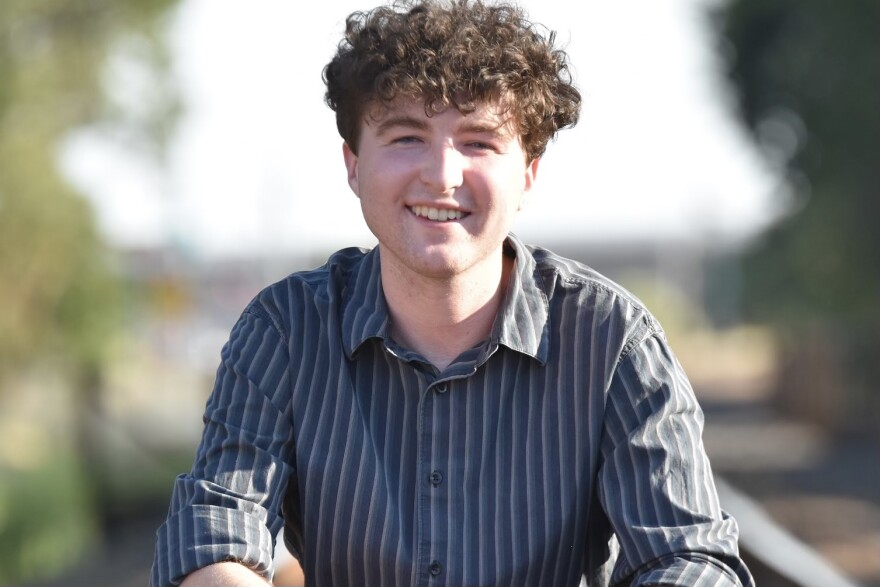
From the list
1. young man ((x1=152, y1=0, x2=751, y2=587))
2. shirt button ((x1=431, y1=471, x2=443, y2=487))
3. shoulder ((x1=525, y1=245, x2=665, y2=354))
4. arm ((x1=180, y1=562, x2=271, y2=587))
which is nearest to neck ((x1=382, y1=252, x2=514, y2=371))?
young man ((x1=152, y1=0, x2=751, y2=587))

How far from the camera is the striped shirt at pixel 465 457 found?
227 cm

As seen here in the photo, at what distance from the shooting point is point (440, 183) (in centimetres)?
234

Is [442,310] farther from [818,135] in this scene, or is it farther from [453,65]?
[818,135]

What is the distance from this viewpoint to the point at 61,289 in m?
11.6

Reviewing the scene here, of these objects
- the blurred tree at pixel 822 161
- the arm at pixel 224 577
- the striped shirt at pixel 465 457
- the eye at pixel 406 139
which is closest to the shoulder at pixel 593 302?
the striped shirt at pixel 465 457

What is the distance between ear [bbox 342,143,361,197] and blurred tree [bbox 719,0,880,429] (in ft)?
37.1


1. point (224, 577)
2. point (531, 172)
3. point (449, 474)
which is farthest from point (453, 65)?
point (224, 577)

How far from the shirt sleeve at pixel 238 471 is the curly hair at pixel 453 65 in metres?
0.45

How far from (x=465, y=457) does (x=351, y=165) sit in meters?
0.63

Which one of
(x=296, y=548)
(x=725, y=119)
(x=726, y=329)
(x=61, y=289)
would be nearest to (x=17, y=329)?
(x=61, y=289)

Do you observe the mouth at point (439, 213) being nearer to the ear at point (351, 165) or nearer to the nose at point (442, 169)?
the nose at point (442, 169)

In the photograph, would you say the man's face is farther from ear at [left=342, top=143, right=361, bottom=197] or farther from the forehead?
ear at [left=342, top=143, right=361, bottom=197]

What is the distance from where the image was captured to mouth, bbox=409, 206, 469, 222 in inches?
93.7

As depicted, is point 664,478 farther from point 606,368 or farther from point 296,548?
point 296,548
